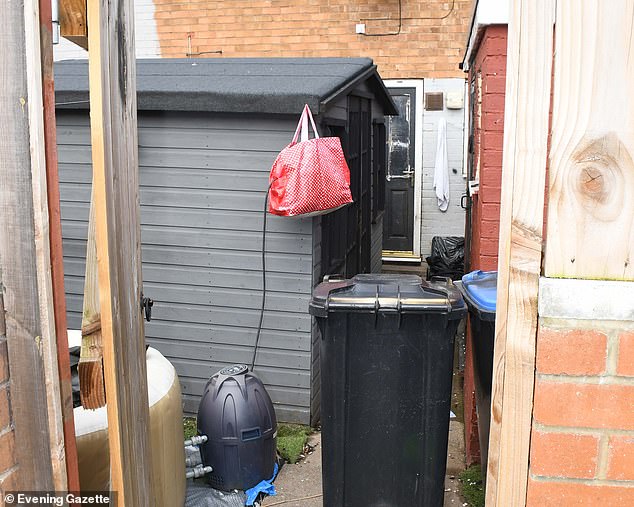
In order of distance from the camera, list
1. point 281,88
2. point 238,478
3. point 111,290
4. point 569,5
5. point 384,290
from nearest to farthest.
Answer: point 569,5 < point 111,290 < point 384,290 < point 238,478 < point 281,88

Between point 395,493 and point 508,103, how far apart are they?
2318 millimetres

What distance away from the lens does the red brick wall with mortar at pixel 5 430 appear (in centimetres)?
180

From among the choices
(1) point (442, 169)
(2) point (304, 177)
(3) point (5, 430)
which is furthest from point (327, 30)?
(3) point (5, 430)

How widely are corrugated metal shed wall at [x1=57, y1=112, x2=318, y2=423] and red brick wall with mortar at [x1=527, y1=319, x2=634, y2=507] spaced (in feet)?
12.0

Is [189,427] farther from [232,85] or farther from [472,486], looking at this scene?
[232,85]

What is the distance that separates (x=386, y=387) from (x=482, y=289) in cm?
62

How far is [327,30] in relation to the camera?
10578mm

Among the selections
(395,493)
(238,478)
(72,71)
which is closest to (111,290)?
(395,493)

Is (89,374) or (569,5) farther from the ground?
(569,5)

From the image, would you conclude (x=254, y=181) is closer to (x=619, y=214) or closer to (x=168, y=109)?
(x=168, y=109)

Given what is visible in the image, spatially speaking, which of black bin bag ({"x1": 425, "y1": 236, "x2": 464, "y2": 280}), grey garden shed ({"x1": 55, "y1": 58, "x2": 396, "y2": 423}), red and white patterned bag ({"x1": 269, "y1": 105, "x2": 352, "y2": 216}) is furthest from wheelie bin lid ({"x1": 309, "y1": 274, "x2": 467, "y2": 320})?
black bin bag ({"x1": 425, "y1": 236, "x2": 464, "y2": 280})

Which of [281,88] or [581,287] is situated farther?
[281,88]

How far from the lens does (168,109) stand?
5207 millimetres

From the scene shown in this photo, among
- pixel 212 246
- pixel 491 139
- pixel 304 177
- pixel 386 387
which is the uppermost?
pixel 491 139
